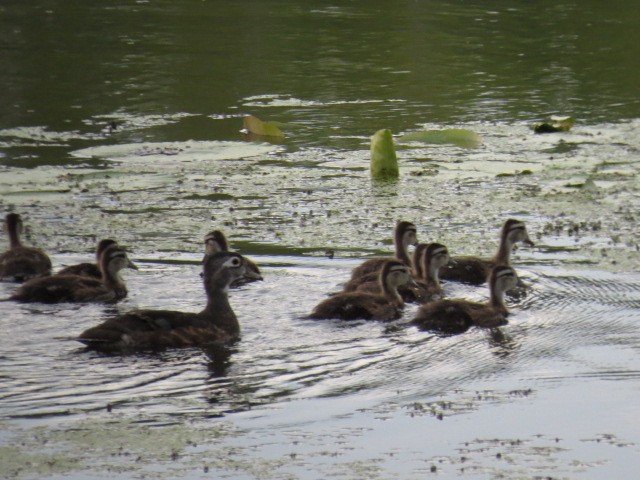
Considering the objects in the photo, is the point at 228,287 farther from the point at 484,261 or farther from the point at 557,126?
the point at 557,126

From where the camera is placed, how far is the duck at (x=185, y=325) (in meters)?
8.05

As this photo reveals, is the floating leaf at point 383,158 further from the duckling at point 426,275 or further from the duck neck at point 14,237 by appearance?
the duck neck at point 14,237

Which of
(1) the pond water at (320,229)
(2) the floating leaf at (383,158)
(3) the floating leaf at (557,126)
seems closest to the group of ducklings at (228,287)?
(1) the pond water at (320,229)

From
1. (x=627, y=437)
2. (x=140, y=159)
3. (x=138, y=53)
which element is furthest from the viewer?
(x=138, y=53)

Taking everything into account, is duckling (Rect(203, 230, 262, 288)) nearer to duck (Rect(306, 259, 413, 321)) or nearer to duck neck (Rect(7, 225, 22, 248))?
duck (Rect(306, 259, 413, 321))

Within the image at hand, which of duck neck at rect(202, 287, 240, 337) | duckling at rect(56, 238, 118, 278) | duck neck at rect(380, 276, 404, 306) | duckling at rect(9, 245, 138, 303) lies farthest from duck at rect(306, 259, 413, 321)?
Answer: duckling at rect(56, 238, 118, 278)

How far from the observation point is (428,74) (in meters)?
18.0

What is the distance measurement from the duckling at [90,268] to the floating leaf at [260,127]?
4.46 metres

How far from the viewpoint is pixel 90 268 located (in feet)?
31.2

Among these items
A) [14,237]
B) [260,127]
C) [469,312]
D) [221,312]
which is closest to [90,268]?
[14,237]

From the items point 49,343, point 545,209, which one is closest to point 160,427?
point 49,343

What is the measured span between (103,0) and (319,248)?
16562 mm

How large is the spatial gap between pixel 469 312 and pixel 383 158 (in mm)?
3759

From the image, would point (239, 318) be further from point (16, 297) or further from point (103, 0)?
point (103, 0)
